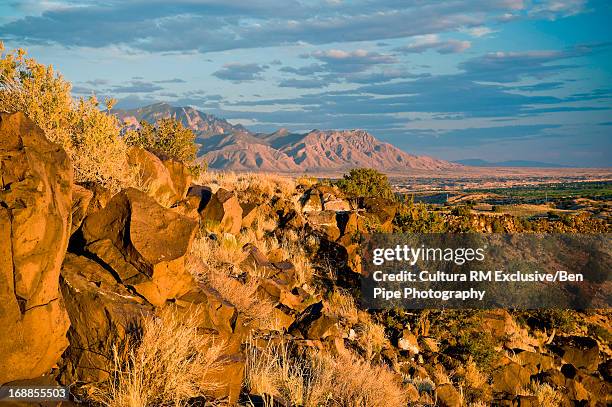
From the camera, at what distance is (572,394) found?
1386 centimetres

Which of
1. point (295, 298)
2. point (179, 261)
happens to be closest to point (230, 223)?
point (295, 298)

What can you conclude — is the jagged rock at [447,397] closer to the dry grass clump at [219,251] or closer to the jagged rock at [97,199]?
the dry grass clump at [219,251]

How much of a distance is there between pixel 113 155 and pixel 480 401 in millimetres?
8908

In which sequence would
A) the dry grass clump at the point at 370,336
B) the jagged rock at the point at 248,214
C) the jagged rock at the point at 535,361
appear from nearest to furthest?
the dry grass clump at the point at 370,336
the jagged rock at the point at 535,361
the jagged rock at the point at 248,214

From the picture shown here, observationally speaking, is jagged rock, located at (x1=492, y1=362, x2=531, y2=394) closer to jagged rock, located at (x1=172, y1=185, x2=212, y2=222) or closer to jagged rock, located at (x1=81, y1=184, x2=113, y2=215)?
jagged rock, located at (x1=172, y1=185, x2=212, y2=222)

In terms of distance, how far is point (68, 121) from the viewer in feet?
36.4

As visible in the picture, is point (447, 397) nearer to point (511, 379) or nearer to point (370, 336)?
point (370, 336)

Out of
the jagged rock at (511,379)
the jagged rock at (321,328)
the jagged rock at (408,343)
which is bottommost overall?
the jagged rock at (511,379)

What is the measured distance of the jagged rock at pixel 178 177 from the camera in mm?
13289

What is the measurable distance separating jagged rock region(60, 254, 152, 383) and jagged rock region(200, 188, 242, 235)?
707 centimetres

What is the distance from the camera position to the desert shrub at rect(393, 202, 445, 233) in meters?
17.2

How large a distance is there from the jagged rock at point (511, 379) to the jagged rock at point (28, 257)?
1095 cm

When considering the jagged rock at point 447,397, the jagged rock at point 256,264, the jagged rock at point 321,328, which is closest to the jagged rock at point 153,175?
the jagged rock at point 256,264

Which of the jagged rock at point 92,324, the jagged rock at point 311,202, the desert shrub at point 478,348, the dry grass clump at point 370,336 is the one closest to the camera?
the jagged rock at point 92,324
